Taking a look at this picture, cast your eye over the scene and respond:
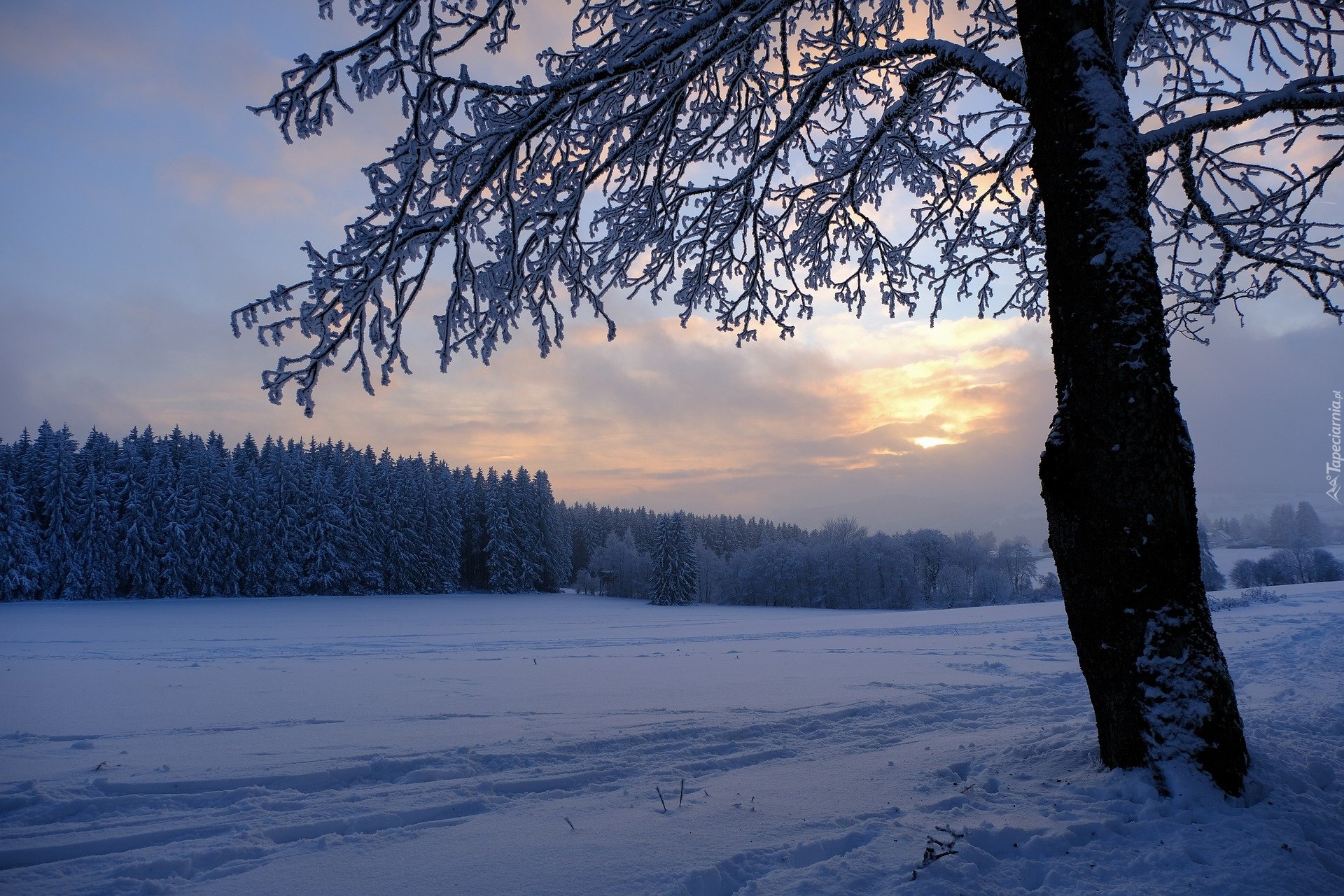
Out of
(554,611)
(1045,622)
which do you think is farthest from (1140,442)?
(554,611)

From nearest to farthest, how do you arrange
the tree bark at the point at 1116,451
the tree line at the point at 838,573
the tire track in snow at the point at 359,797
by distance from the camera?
1. the tire track in snow at the point at 359,797
2. the tree bark at the point at 1116,451
3. the tree line at the point at 838,573

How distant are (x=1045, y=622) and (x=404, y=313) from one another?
18418 mm

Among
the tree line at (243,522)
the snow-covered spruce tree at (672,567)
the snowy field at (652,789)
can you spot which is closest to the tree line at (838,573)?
the snow-covered spruce tree at (672,567)

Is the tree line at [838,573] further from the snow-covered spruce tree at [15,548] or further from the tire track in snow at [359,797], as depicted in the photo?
the tire track in snow at [359,797]

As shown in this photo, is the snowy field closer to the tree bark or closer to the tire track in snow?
the tire track in snow

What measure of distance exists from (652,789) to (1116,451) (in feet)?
10.7

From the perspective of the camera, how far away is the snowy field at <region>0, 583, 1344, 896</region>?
267 cm

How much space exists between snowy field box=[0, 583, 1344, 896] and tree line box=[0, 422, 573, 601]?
44657mm

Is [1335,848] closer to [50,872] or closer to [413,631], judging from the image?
[50,872]

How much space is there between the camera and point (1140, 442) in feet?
10.6

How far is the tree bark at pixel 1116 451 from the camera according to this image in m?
3.16

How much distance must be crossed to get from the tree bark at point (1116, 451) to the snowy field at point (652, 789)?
1.28 ft

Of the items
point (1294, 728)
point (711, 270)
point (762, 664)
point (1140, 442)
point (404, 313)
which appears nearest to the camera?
point (1140, 442)

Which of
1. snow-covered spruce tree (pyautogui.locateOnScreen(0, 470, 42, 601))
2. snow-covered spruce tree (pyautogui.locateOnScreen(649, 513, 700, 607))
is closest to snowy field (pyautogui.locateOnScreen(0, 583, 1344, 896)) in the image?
snow-covered spruce tree (pyautogui.locateOnScreen(0, 470, 42, 601))
